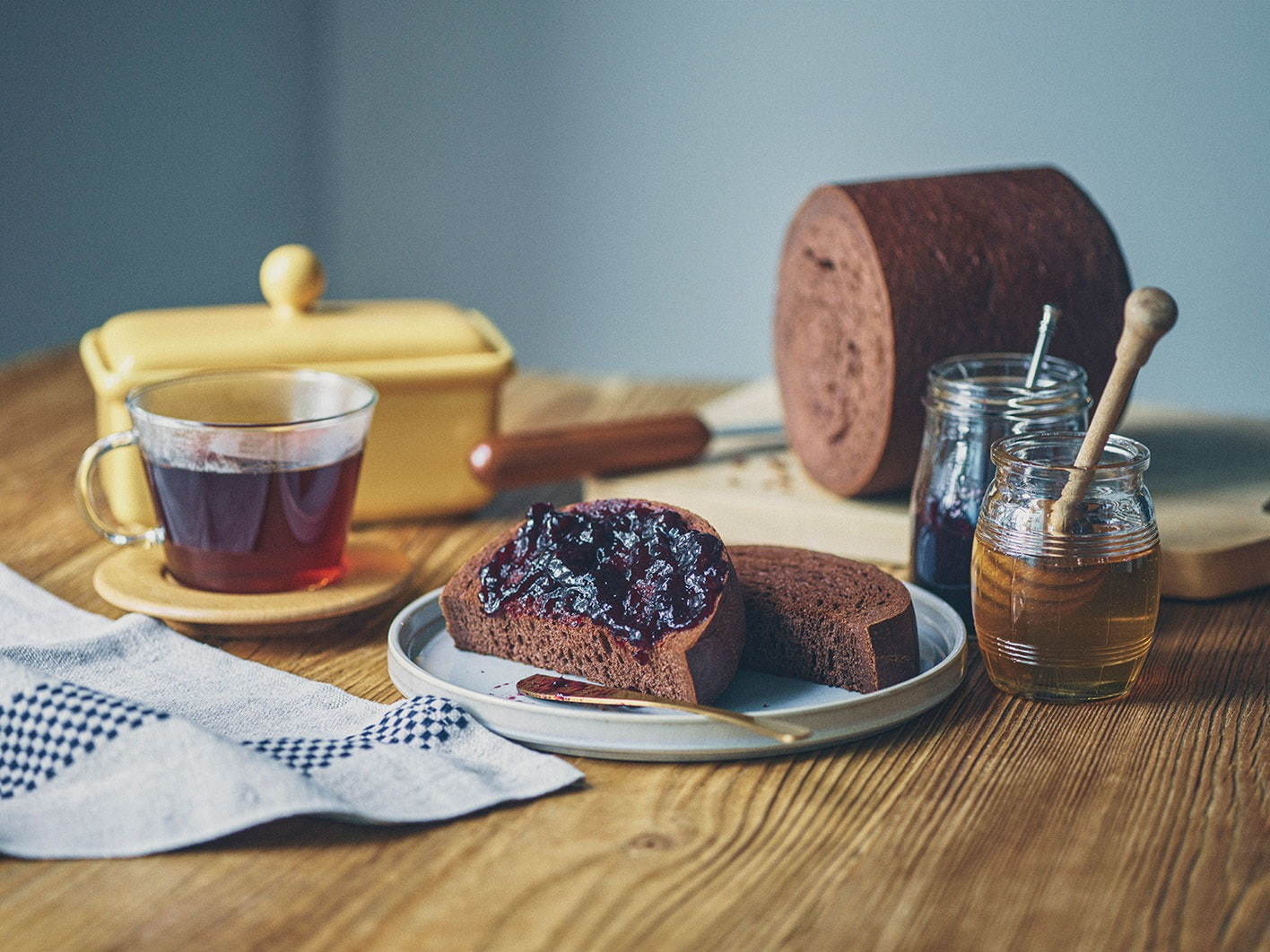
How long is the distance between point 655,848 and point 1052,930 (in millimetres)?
224

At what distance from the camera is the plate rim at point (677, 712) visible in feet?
3.05

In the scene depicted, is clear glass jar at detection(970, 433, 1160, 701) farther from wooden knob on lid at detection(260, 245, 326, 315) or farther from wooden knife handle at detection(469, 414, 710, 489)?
wooden knob on lid at detection(260, 245, 326, 315)

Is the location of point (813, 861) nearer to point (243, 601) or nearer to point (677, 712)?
point (677, 712)

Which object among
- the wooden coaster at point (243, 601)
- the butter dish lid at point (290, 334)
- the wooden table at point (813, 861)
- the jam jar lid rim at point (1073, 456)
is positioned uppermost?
the jam jar lid rim at point (1073, 456)

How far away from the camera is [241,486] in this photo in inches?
45.9

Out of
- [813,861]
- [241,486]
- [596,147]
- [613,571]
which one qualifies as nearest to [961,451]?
[613,571]

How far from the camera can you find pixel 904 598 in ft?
3.47

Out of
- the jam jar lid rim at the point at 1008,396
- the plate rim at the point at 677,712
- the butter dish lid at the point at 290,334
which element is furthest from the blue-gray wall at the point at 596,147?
the plate rim at the point at 677,712

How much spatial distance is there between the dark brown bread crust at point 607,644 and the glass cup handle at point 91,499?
31 cm

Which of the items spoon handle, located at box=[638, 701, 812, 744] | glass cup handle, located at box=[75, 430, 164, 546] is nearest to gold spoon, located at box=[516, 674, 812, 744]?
spoon handle, located at box=[638, 701, 812, 744]

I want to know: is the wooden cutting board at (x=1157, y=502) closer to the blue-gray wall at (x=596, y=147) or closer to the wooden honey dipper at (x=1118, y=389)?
the wooden honey dipper at (x=1118, y=389)

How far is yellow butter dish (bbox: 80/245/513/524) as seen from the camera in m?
1.40

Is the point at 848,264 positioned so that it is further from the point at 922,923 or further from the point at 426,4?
the point at 426,4

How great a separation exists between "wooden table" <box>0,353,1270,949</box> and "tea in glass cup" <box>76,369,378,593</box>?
0.68ft
